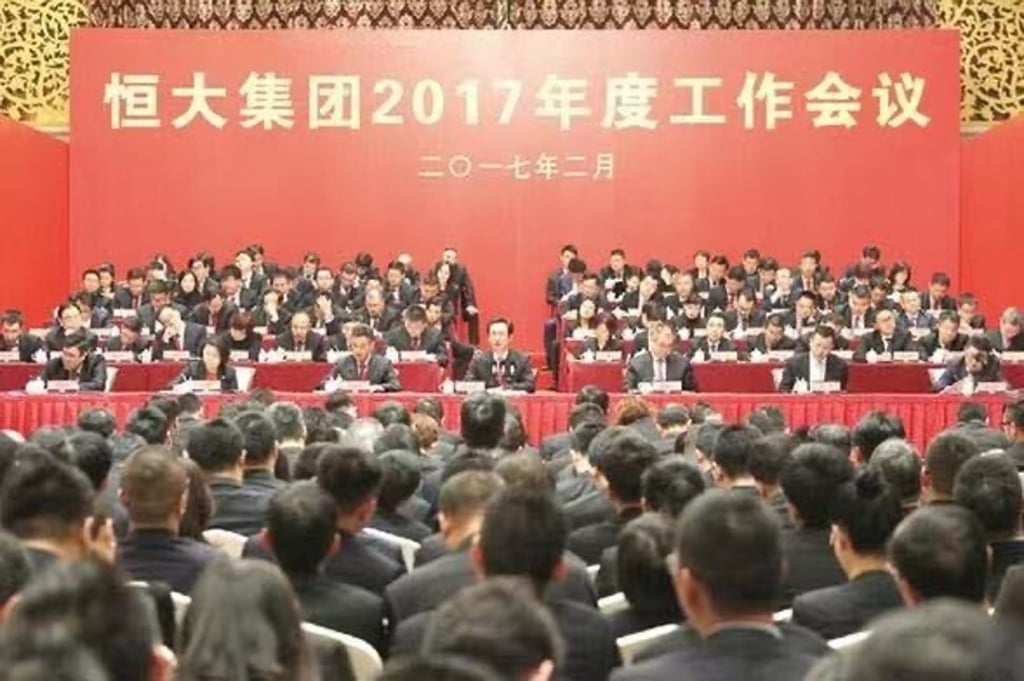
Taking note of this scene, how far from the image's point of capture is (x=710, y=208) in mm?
17094

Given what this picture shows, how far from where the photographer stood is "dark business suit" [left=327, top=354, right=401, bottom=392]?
11562 mm

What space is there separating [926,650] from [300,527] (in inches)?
84.3

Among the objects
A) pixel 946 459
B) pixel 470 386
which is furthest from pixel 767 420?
pixel 470 386

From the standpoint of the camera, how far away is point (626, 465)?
4926 mm

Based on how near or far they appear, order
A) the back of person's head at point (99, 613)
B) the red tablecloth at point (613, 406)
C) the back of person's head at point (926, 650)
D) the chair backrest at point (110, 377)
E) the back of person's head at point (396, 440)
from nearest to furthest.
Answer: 1. the back of person's head at point (926, 650)
2. the back of person's head at point (99, 613)
3. the back of person's head at point (396, 440)
4. the red tablecloth at point (613, 406)
5. the chair backrest at point (110, 377)

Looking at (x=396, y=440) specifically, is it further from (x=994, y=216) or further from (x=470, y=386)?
(x=994, y=216)

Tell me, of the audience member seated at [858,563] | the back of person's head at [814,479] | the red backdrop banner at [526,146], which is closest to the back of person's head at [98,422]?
the back of person's head at [814,479]

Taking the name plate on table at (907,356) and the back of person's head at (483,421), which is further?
the name plate on table at (907,356)

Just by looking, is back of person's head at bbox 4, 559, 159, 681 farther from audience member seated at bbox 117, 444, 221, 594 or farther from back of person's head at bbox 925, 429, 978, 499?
back of person's head at bbox 925, 429, 978, 499

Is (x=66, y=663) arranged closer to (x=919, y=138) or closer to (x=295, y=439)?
(x=295, y=439)

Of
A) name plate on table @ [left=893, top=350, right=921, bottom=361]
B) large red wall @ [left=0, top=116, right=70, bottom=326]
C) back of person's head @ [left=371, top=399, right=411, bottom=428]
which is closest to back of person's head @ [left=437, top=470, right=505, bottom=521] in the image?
back of person's head @ [left=371, top=399, right=411, bottom=428]

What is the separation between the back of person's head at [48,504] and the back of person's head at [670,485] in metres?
1.43

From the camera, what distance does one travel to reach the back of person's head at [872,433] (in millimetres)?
6410

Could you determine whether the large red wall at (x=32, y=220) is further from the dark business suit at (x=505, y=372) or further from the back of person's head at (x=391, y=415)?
the back of person's head at (x=391, y=415)
